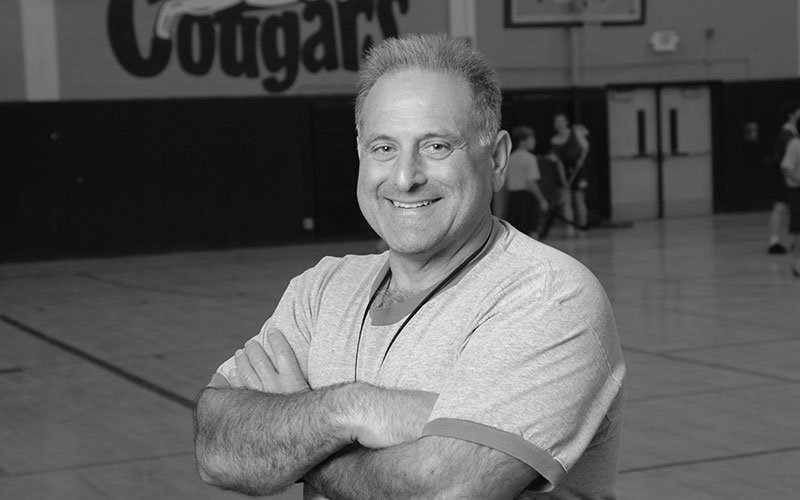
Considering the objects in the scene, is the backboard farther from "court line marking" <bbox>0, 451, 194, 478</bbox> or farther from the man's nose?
the man's nose

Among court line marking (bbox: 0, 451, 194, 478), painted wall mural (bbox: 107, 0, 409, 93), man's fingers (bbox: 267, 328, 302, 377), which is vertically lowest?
court line marking (bbox: 0, 451, 194, 478)

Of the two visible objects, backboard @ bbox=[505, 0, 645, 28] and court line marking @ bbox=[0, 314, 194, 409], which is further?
backboard @ bbox=[505, 0, 645, 28]

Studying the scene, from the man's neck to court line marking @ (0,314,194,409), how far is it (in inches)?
179

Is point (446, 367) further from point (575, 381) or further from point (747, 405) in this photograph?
point (747, 405)

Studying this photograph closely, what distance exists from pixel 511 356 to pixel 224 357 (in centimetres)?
781

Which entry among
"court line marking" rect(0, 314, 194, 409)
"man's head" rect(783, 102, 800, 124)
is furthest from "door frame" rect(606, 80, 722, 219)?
"court line marking" rect(0, 314, 194, 409)

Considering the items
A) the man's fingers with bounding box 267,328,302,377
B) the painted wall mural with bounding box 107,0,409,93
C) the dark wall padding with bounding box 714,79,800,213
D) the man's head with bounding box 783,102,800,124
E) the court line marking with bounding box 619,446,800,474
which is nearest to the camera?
the man's fingers with bounding box 267,328,302,377

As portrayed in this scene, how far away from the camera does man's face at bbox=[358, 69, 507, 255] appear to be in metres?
2.65

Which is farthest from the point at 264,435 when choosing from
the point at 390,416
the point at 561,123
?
the point at 561,123

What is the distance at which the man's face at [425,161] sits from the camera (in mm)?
2654

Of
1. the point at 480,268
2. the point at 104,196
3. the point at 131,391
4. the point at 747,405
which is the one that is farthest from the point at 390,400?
the point at 104,196

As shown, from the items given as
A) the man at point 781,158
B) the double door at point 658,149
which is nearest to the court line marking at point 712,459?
the man at point 781,158

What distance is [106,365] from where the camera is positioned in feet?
32.8

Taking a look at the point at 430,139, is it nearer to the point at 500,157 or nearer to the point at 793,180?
the point at 500,157
